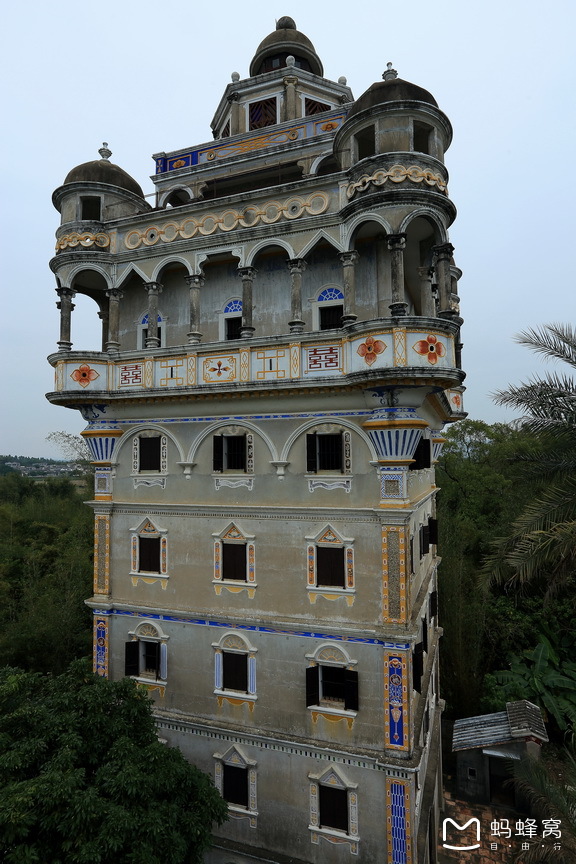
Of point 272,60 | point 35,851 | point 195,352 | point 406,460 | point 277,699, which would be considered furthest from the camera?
point 272,60

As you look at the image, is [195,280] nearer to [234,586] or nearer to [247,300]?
[247,300]

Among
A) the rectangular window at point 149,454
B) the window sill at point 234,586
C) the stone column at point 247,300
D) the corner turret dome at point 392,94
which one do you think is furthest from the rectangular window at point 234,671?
the corner turret dome at point 392,94

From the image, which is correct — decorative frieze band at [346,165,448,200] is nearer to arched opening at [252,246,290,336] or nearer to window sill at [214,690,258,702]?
arched opening at [252,246,290,336]

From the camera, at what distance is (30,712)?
9.97 metres

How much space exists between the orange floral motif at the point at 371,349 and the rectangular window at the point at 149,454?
6677mm

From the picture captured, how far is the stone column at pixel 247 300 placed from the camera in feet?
44.7

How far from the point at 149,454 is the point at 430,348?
28.0ft

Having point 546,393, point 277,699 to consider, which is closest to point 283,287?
point 546,393

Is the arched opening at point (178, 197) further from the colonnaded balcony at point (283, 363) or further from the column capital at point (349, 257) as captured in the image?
the column capital at point (349, 257)

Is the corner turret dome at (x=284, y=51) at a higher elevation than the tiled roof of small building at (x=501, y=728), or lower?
higher

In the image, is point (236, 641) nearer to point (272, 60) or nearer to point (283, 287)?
point (283, 287)

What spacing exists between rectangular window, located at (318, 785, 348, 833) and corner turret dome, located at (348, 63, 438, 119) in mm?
16864

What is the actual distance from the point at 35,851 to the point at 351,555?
804 cm

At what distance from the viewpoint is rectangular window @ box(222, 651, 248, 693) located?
13422 mm
